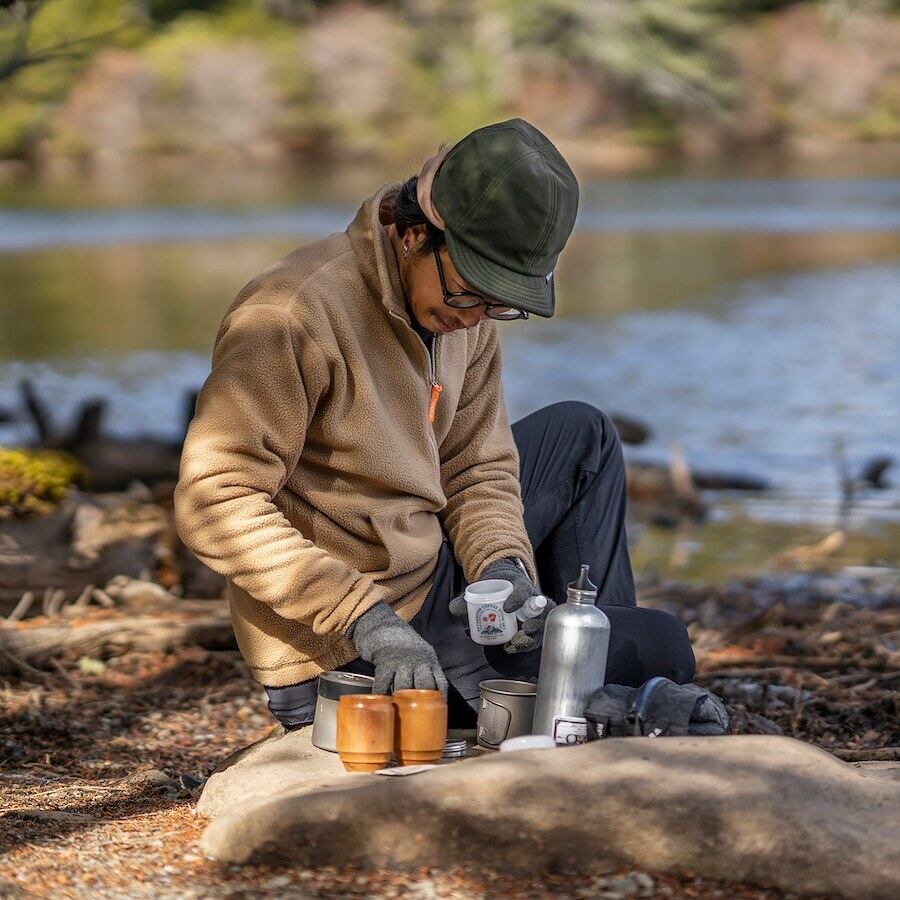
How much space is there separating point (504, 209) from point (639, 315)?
14.3 metres

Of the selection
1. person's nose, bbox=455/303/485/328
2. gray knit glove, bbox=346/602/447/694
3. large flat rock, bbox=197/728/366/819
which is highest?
person's nose, bbox=455/303/485/328

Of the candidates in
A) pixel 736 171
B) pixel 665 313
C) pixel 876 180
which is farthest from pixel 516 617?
pixel 736 171

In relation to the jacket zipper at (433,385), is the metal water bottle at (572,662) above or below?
below

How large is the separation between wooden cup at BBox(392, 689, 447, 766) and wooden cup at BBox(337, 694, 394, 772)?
2cm

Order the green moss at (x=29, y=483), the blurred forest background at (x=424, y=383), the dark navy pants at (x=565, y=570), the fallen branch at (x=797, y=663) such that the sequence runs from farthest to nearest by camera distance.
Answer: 1. the green moss at (x=29, y=483)
2. the fallen branch at (x=797, y=663)
3. the blurred forest background at (x=424, y=383)
4. the dark navy pants at (x=565, y=570)

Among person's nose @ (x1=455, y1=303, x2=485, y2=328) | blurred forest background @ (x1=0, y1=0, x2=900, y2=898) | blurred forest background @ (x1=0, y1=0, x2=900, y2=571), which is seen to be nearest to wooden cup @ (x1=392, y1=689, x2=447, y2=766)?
blurred forest background @ (x1=0, y1=0, x2=900, y2=898)

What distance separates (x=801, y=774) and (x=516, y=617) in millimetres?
710

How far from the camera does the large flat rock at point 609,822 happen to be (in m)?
2.46

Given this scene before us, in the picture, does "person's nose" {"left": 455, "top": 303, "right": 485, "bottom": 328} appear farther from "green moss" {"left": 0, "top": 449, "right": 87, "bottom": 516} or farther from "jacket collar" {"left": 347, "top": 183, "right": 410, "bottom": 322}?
"green moss" {"left": 0, "top": 449, "right": 87, "bottom": 516}

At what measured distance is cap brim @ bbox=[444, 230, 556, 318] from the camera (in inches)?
110

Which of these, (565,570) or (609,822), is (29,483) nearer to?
(565,570)

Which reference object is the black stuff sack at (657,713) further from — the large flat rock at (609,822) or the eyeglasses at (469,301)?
the eyeglasses at (469,301)

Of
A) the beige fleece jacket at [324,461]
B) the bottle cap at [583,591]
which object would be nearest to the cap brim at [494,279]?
the beige fleece jacket at [324,461]

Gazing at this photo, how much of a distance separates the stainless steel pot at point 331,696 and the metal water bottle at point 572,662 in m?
0.34
